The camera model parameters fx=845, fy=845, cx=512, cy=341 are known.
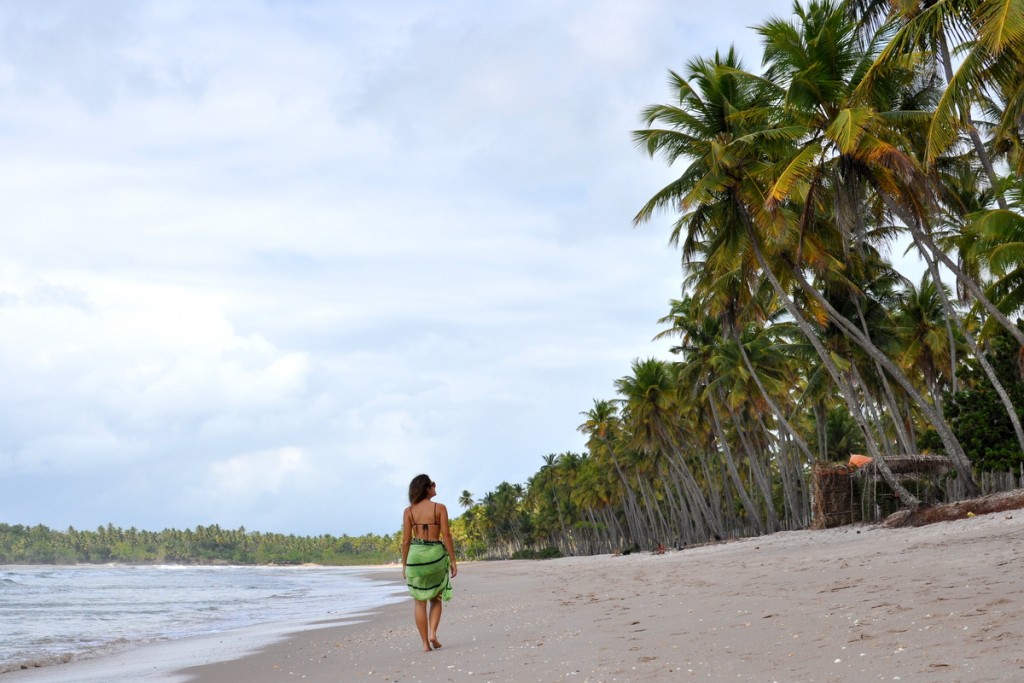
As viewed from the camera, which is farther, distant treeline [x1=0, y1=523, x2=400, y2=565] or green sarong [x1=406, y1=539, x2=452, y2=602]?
distant treeline [x1=0, y1=523, x2=400, y2=565]

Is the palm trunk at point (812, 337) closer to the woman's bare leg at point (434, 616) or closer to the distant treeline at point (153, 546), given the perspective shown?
the woman's bare leg at point (434, 616)

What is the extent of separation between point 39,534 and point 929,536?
218 metres

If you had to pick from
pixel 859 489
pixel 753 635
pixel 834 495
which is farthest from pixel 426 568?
pixel 859 489

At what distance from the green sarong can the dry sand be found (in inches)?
21.9

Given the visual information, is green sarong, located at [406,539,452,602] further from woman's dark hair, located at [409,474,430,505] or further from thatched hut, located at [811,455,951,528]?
thatched hut, located at [811,455,951,528]

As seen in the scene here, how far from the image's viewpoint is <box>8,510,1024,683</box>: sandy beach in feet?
15.5

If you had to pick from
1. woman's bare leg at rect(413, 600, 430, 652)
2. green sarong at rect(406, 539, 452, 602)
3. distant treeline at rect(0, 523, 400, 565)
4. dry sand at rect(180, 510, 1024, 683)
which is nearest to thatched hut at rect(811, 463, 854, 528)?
dry sand at rect(180, 510, 1024, 683)

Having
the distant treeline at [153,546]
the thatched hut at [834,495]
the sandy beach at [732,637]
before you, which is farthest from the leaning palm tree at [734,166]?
the distant treeline at [153,546]

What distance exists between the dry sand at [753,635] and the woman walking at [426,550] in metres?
0.48

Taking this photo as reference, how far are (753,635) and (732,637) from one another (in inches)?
5.9

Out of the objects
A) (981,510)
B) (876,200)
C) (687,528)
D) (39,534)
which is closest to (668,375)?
(687,528)

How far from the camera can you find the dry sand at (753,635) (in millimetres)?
4660

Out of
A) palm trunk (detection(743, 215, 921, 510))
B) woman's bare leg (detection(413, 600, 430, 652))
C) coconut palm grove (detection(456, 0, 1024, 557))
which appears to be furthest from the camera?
palm trunk (detection(743, 215, 921, 510))

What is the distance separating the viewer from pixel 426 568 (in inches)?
292
